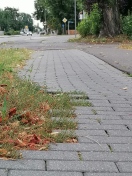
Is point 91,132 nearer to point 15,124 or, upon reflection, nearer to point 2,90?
point 15,124

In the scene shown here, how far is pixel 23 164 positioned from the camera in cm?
265

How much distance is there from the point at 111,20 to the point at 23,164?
84.7 feet

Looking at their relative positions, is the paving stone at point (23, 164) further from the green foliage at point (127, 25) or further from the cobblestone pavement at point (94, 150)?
the green foliage at point (127, 25)

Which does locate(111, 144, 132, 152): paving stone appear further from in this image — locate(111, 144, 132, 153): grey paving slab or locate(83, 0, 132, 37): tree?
locate(83, 0, 132, 37): tree

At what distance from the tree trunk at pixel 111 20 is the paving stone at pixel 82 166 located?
25.3m

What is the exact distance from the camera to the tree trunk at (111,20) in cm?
2755

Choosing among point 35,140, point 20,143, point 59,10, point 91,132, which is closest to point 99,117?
point 91,132

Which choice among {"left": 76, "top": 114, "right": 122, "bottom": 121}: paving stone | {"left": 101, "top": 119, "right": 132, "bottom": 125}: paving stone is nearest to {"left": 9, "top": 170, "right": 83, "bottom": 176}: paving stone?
{"left": 101, "top": 119, "right": 132, "bottom": 125}: paving stone

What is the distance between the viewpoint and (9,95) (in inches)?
176

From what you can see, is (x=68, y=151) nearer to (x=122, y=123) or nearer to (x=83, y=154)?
(x=83, y=154)

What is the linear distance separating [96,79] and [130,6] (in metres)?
24.3

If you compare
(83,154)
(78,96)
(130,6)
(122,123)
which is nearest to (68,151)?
(83,154)

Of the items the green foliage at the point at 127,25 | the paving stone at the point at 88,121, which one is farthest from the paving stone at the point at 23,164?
the green foliage at the point at 127,25

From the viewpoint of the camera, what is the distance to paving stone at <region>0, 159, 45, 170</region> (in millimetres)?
2587
